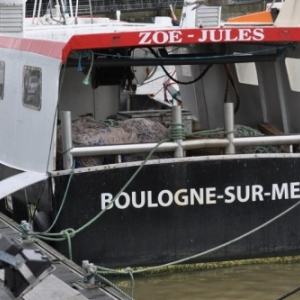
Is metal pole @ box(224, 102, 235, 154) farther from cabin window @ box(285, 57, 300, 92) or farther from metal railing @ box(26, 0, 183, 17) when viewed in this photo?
metal railing @ box(26, 0, 183, 17)

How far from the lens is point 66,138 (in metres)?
11.4

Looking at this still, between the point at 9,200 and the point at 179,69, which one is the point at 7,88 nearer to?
the point at 9,200

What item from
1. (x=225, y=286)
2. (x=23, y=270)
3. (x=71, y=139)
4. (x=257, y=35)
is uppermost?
(x=257, y=35)

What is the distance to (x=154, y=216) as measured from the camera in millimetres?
11617

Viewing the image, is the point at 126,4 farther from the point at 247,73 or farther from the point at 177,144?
the point at 177,144

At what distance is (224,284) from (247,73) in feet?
11.1

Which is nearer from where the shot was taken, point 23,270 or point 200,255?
point 23,270

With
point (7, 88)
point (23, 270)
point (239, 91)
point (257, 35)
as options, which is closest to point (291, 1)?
point (239, 91)

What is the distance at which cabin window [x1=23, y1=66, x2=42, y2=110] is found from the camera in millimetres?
11969

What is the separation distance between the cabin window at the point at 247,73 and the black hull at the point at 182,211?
243 centimetres

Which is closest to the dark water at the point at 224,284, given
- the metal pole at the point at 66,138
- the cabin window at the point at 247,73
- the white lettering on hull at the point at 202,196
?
the white lettering on hull at the point at 202,196

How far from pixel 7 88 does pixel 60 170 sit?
206cm

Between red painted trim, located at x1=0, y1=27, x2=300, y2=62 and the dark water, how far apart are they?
2.50 metres

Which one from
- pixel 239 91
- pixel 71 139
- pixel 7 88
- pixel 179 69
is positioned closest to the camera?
pixel 71 139
